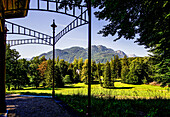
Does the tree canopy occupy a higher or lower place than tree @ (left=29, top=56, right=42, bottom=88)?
higher

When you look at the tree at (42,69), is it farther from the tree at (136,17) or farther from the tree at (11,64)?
the tree at (136,17)

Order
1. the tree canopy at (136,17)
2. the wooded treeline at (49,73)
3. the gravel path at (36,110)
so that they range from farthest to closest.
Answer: the wooded treeline at (49,73) < the tree canopy at (136,17) < the gravel path at (36,110)

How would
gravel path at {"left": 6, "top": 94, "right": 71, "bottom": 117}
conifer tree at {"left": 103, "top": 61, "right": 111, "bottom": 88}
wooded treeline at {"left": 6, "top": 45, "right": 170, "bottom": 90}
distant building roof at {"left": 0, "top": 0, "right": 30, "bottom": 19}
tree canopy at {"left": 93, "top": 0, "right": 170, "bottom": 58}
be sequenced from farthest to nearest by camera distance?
conifer tree at {"left": 103, "top": 61, "right": 111, "bottom": 88}
wooded treeline at {"left": 6, "top": 45, "right": 170, "bottom": 90}
tree canopy at {"left": 93, "top": 0, "right": 170, "bottom": 58}
gravel path at {"left": 6, "top": 94, "right": 71, "bottom": 117}
distant building roof at {"left": 0, "top": 0, "right": 30, "bottom": 19}

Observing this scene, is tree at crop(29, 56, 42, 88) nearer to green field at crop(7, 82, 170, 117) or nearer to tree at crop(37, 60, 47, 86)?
tree at crop(37, 60, 47, 86)

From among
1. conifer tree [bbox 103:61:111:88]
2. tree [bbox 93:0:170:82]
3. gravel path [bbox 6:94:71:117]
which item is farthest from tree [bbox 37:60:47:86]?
tree [bbox 93:0:170:82]

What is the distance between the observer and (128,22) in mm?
7547

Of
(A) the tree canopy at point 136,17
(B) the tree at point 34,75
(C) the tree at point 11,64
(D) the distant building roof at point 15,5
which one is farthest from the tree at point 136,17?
(B) the tree at point 34,75

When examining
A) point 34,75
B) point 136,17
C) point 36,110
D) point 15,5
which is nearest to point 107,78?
point 34,75

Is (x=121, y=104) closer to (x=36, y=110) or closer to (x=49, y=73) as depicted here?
(x=36, y=110)

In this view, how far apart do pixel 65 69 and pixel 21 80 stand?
2811 cm

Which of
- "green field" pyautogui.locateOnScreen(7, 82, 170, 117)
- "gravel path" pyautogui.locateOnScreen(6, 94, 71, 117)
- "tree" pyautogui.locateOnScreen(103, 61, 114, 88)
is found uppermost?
"green field" pyautogui.locateOnScreen(7, 82, 170, 117)

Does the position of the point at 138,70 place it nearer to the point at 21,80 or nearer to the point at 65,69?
the point at 65,69

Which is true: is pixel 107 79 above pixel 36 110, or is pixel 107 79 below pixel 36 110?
below

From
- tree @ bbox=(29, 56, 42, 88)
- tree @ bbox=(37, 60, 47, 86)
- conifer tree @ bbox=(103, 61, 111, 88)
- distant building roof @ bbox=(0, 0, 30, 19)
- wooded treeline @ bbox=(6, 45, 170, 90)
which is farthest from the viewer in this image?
conifer tree @ bbox=(103, 61, 111, 88)
